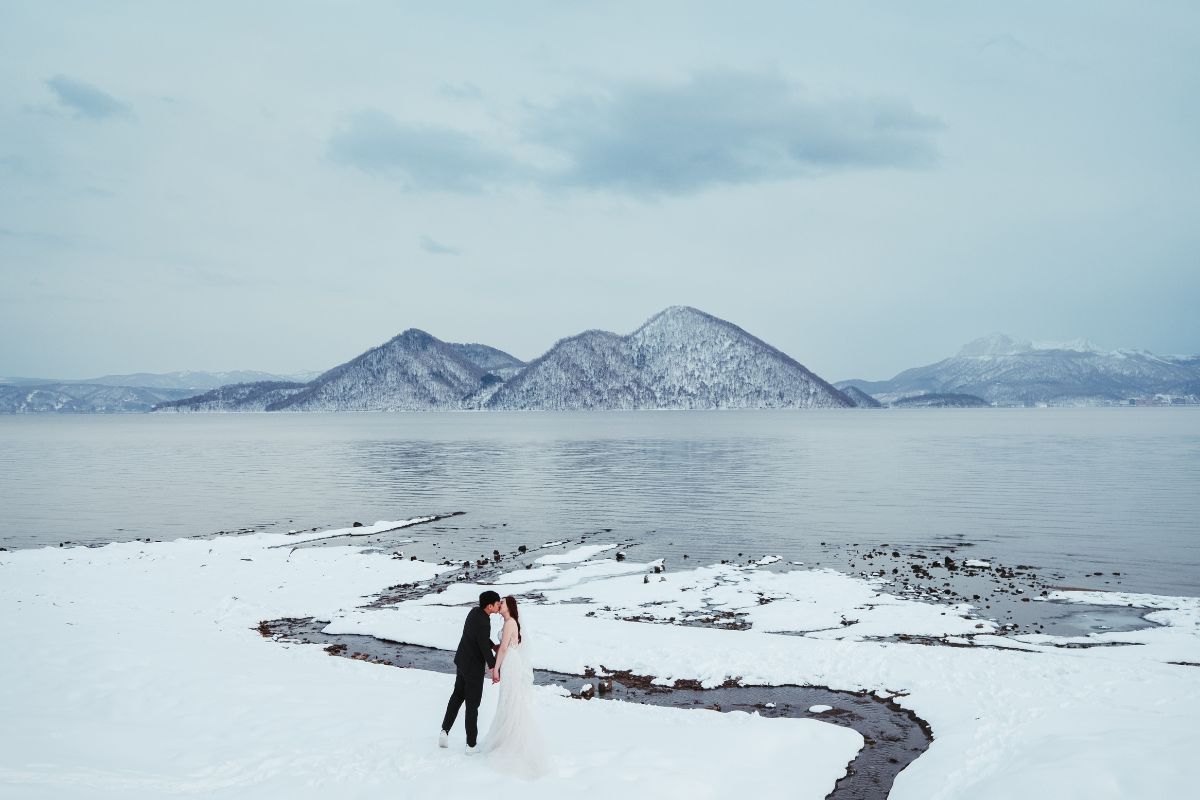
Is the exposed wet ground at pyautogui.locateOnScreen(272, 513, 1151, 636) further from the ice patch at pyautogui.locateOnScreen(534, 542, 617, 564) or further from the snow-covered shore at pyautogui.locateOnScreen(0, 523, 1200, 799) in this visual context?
the snow-covered shore at pyautogui.locateOnScreen(0, 523, 1200, 799)

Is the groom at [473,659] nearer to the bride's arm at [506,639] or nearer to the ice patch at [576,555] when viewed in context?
the bride's arm at [506,639]

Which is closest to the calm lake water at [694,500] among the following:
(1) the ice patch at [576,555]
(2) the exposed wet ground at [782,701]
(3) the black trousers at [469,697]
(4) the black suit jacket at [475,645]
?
(1) the ice patch at [576,555]

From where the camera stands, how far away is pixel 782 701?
1769cm

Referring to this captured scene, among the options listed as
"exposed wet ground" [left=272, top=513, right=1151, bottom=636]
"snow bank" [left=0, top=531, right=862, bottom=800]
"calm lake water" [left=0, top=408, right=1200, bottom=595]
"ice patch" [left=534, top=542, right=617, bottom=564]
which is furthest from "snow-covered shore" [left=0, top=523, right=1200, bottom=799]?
"calm lake water" [left=0, top=408, right=1200, bottom=595]

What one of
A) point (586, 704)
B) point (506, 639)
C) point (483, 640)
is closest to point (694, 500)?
point (586, 704)

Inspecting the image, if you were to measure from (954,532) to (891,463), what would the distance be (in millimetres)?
51954

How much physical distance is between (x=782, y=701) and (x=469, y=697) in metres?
8.29

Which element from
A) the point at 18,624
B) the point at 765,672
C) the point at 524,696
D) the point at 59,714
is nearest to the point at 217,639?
the point at 18,624

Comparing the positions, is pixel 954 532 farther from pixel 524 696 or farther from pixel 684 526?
pixel 524 696

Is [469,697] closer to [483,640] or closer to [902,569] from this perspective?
[483,640]

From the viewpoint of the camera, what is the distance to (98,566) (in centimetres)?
3353

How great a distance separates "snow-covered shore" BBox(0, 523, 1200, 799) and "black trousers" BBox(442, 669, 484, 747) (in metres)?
0.45

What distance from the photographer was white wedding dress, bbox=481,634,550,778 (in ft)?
40.0

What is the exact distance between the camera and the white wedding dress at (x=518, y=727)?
1219 centimetres
